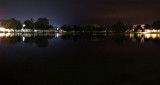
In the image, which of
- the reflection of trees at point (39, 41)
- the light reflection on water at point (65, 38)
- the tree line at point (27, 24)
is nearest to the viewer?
the reflection of trees at point (39, 41)

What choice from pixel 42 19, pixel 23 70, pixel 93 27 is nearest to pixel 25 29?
pixel 42 19

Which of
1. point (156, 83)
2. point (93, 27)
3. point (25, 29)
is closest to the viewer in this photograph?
point (156, 83)

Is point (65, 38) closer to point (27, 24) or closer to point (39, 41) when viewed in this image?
point (39, 41)

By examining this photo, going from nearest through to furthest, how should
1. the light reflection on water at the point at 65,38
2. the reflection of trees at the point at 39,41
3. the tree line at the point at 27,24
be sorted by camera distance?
the reflection of trees at the point at 39,41, the light reflection on water at the point at 65,38, the tree line at the point at 27,24

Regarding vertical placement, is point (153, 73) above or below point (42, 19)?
below

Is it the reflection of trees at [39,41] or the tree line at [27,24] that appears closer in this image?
the reflection of trees at [39,41]

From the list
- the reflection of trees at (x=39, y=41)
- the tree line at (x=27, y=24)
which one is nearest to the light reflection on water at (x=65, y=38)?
the reflection of trees at (x=39, y=41)

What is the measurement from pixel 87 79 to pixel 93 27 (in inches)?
4854

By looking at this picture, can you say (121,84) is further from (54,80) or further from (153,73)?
(54,80)

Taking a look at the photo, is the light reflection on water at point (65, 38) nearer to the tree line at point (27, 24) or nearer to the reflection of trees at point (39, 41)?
the reflection of trees at point (39, 41)

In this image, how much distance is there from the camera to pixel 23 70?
5.16 metres

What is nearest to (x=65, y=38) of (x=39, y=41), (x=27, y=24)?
(x=39, y=41)

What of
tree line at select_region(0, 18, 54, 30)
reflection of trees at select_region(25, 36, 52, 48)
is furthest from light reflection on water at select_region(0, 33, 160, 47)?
tree line at select_region(0, 18, 54, 30)

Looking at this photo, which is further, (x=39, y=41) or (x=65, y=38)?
(x=65, y=38)
